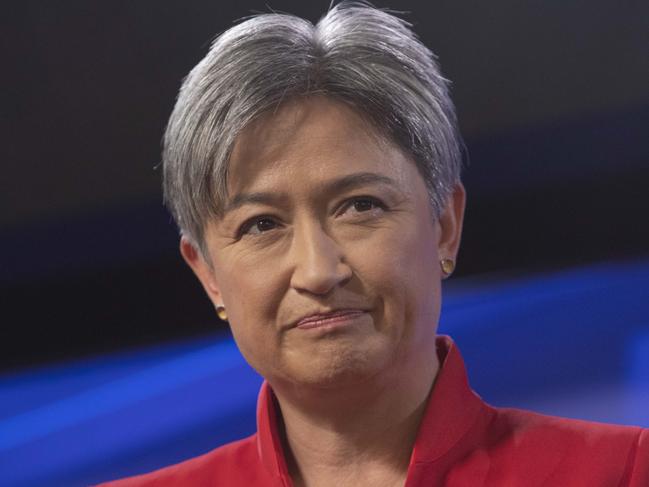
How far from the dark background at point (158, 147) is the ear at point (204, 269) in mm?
656

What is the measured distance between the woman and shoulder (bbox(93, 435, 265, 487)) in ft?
0.30

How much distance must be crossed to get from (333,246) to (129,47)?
1.05m

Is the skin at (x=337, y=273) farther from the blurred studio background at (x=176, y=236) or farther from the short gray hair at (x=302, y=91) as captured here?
the blurred studio background at (x=176, y=236)

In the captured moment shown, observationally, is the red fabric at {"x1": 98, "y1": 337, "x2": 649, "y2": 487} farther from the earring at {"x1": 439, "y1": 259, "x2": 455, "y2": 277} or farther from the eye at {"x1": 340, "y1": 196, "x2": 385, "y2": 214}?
the eye at {"x1": 340, "y1": 196, "x2": 385, "y2": 214}

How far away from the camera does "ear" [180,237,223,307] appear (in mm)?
1662

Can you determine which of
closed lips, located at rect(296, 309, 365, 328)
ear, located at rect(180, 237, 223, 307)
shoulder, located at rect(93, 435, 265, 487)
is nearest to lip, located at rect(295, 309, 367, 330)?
closed lips, located at rect(296, 309, 365, 328)

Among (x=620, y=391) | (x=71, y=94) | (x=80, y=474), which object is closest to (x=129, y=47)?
(x=71, y=94)

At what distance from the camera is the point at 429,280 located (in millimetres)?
1537

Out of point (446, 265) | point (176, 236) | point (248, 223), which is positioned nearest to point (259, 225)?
point (248, 223)

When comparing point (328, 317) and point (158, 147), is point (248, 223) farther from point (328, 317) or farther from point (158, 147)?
point (158, 147)

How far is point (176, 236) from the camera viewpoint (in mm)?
2340

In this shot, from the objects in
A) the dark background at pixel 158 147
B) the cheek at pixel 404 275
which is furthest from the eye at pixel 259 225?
the dark background at pixel 158 147

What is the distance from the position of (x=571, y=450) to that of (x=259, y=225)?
19.2 inches

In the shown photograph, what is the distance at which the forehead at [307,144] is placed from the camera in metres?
1.50
